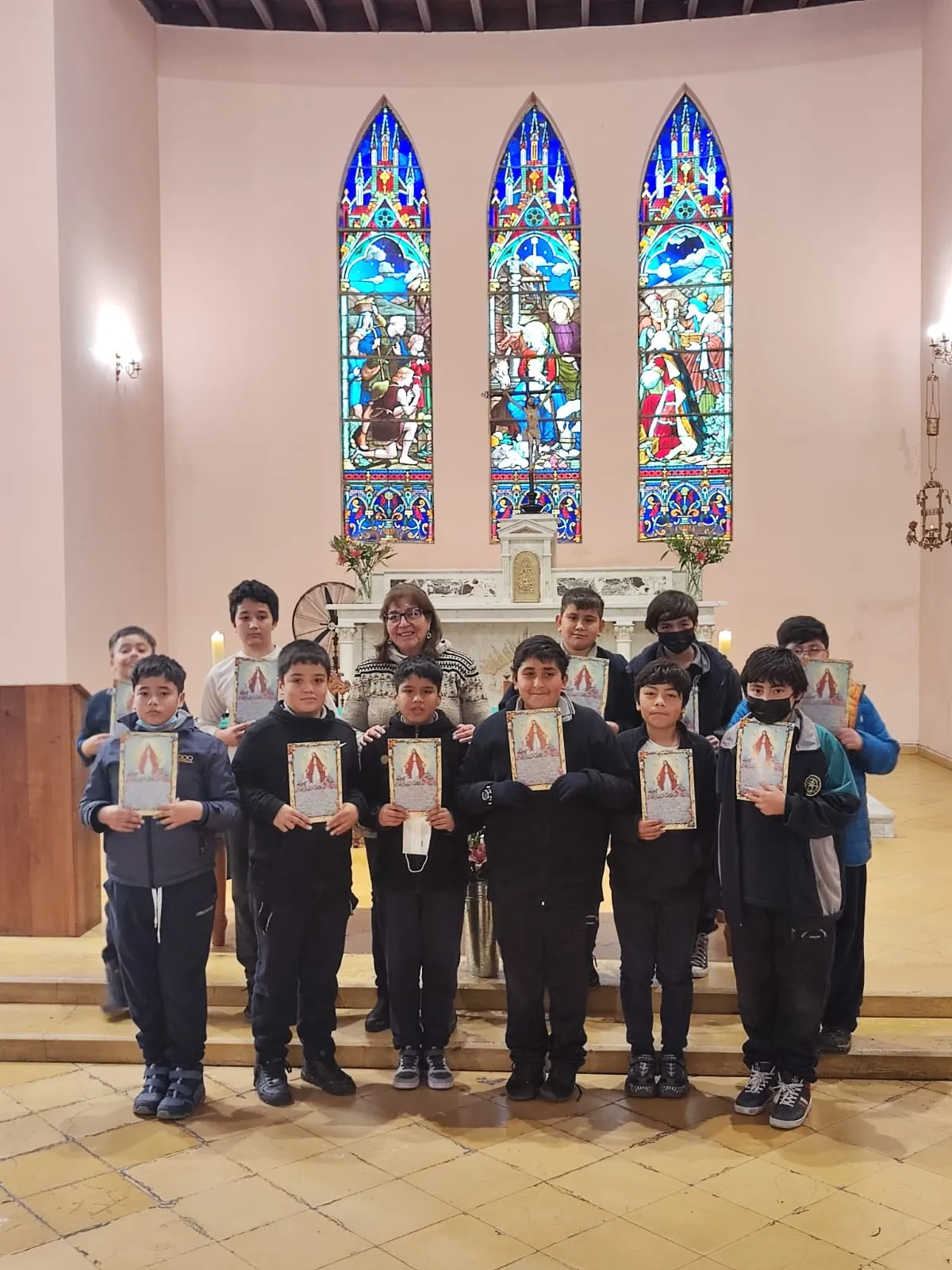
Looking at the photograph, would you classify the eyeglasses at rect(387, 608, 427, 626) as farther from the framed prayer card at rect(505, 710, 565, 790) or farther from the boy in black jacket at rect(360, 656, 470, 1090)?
the framed prayer card at rect(505, 710, 565, 790)

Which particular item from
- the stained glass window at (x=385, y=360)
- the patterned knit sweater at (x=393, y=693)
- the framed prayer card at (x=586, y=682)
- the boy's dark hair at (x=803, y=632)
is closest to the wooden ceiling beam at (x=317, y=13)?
the stained glass window at (x=385, y=360)

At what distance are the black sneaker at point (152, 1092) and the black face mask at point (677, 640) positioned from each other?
6.62 ft

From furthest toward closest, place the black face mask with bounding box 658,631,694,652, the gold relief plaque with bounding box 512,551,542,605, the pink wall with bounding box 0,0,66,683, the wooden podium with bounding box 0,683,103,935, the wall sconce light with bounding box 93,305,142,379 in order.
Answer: the wall sconce light with bounding box 93,305,142,379 < the gold relief plaque with bounding box 512,551,542,605 < the pink wall with bounding box 0,0,66,683 < the wooden podium with bounding box 0,683,103,935 < the black face mask with bounding box 658,631,694,652

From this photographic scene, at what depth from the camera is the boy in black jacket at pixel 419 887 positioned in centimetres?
367

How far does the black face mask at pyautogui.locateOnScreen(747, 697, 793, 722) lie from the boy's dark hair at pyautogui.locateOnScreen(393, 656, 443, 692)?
0.92 metres

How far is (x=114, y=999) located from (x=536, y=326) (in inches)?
319

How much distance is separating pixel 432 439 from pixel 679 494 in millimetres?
2260

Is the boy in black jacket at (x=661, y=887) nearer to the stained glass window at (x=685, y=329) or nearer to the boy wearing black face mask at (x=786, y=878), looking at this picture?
the boy wearing black face mask at (x=786, y=878)

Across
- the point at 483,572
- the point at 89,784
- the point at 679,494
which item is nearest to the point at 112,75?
the point at 483,572

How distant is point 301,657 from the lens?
143 inches

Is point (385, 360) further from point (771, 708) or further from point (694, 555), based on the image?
point (771, 708)

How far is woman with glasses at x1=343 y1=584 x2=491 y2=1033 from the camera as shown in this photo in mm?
3895

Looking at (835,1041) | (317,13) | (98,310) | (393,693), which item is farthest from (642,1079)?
(317,13)

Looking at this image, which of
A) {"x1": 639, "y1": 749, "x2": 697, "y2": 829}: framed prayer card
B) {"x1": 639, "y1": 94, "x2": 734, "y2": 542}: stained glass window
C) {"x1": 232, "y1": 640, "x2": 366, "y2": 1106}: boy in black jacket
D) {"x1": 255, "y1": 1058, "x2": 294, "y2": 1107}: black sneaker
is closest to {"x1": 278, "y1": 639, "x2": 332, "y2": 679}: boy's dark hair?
{"x1": 232, "y1": 640, "x2": 366, "y2": 1106}: boy in black jacket
